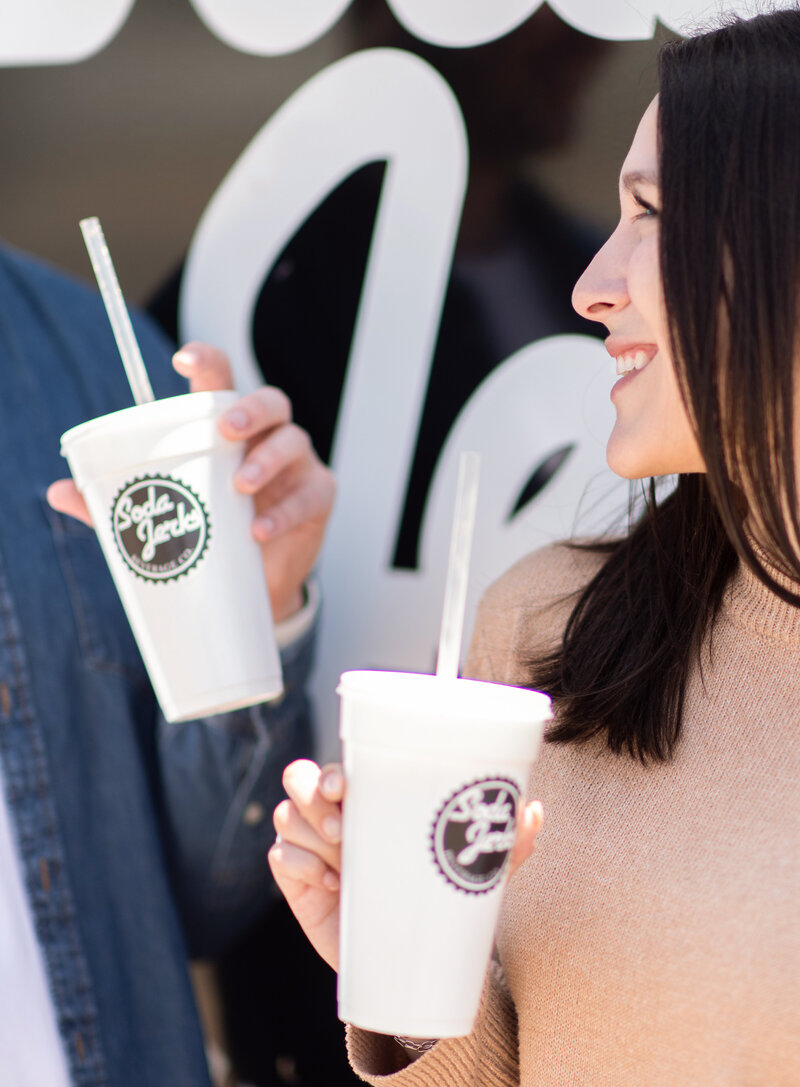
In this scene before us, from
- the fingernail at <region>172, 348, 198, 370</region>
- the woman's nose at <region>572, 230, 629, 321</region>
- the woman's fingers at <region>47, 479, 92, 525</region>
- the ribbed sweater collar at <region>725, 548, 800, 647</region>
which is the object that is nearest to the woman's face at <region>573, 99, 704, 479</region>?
the woman's nose at <region>572, 230, 629, 321</region>

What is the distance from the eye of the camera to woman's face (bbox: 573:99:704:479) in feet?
2.62

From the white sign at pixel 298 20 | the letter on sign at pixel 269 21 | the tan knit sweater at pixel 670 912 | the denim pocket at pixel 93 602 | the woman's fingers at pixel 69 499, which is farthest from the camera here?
the letter on sign at pixel 269 21

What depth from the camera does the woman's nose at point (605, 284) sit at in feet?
2.76

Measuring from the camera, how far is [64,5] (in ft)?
4.97

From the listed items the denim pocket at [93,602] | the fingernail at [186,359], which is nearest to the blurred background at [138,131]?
the denim pocket at [93,602]

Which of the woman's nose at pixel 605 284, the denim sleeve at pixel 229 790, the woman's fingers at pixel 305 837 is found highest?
the woman's nose at pixel 605 284

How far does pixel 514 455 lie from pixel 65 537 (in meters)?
0.58

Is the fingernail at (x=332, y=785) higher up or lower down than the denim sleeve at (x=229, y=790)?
higher up

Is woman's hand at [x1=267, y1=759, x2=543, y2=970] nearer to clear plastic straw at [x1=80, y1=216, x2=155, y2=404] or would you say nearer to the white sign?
clear plastic straw at [x1=80, y1=216, x2=155, y2=404]

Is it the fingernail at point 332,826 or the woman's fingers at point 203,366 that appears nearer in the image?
the fingernail at point 332,826

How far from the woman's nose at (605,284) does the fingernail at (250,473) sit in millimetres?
305

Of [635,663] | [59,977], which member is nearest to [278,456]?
[635,663]

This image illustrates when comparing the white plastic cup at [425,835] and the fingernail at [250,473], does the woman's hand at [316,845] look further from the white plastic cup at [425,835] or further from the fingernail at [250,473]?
the fingernail at [250,473]

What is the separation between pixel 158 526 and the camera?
2.76ft
